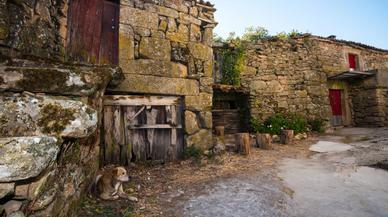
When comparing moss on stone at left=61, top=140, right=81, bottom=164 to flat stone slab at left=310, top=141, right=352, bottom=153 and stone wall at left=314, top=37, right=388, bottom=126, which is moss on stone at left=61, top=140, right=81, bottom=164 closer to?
flat stone slab at left=310, top=141, right=352, bottom=153

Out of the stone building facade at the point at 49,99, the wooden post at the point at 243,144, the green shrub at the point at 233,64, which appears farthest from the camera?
the green shrub at the point at 233,64

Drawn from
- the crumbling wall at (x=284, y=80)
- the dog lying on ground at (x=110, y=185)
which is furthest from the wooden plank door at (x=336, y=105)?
the dog lying on ground at (x=110, y=185)

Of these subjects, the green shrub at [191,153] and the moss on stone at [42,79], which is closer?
the moss on stone at [42,79]

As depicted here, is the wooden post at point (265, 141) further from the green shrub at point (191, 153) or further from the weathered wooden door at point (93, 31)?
the weathered wooden door at point (93, 31)

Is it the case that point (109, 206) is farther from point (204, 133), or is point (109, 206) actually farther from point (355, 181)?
point (355, 181)

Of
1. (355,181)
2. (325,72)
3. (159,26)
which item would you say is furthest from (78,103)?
(325,72)

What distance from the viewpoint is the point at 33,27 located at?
7.97 feet

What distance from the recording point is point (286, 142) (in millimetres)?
6938

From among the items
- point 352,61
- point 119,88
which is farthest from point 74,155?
point 352,61

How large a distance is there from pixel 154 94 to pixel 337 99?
1089 centimetres

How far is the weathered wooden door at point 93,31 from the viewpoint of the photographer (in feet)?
12.3

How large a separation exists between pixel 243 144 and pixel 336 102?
867cm

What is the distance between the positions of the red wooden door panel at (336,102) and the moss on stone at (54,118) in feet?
41.0

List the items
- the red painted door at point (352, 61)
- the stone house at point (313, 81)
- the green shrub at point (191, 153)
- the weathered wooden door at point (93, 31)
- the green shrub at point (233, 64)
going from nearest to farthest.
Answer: the weathered wooden door at point (93, 31) → the green shrub at point (191, 153) → the green shrub at point (233, 64) → the stone house at point (313, 81) → the red painted door at point (352, 61)
